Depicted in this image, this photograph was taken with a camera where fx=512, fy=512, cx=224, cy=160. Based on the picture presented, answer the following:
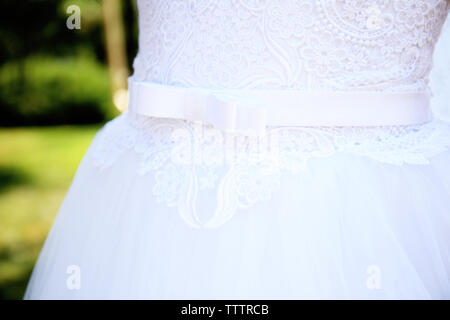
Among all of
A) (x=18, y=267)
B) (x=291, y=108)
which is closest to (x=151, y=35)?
(x=291, y=108)

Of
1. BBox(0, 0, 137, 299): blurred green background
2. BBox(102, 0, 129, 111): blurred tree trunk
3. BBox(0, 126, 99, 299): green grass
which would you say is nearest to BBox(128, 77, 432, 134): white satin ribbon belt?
BBox(0, 126, 99, 299): green grass

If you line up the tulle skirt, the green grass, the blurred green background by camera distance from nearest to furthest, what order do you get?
the tulle skirt
the green grass
the blurred green background

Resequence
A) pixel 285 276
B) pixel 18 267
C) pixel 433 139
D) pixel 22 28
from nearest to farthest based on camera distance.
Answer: pixel 285 276 < pixel 433 139 < pixel 18 267 < pixel 22 28

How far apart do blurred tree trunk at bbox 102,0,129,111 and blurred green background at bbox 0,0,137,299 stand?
0.08 feet

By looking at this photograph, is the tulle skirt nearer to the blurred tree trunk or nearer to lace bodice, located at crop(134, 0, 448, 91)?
lace bodice, located at crop(134, 0, 448, 91)

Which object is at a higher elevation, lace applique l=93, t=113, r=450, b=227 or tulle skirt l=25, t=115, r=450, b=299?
lace applique l=93, t=113, r=450, b=227

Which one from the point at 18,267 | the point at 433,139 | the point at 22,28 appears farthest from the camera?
the point at 22,28

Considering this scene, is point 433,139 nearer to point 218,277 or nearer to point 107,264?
point 218,277

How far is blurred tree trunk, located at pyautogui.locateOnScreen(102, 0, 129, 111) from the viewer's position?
8.23m

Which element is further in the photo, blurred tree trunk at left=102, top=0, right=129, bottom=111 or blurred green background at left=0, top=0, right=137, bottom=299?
blurred tree trunk at left=102, top=0, right=129, bottom=111

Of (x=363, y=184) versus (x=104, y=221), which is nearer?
(x=363, y=184)

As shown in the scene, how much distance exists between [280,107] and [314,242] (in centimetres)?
25
